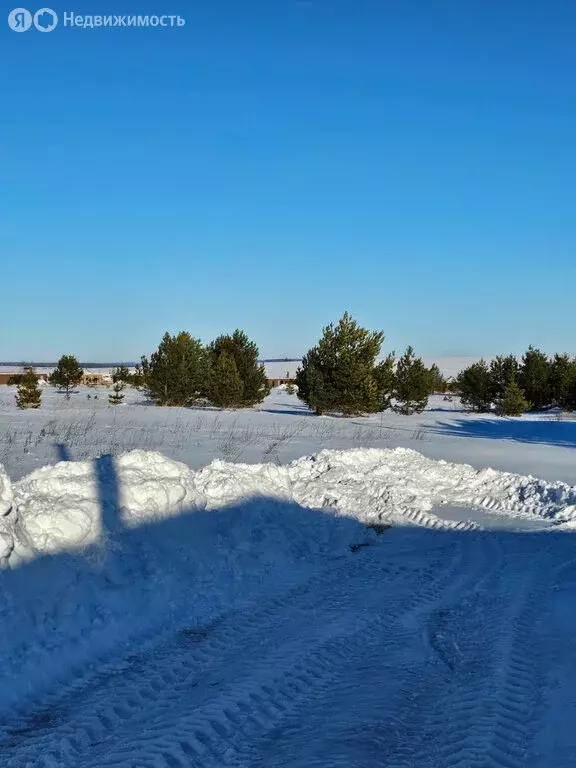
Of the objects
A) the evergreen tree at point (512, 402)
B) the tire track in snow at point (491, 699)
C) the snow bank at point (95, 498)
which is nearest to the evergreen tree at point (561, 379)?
the evergreen tree at point (512, 402)

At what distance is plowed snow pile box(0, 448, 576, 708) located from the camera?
5.45m

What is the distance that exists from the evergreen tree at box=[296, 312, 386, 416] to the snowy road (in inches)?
896

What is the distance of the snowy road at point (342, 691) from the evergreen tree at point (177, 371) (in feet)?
91.8

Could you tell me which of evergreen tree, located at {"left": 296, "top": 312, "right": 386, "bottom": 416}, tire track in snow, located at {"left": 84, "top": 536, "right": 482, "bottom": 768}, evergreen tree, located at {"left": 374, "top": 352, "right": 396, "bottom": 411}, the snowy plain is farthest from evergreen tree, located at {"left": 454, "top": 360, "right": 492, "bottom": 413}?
tire track in snow, located at {"left": 84, "top": 536, "right": 482, "bottom": 768}

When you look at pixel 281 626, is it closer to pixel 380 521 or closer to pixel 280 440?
pixel 380 521

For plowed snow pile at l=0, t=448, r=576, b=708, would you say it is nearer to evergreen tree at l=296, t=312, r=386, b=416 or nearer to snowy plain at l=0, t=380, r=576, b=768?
snowy plain at l=0, t=380, r=576, b=768

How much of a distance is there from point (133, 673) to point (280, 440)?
1606 cm

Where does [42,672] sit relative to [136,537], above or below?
below

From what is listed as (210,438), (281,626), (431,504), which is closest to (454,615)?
(281,626)

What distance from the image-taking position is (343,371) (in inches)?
1182

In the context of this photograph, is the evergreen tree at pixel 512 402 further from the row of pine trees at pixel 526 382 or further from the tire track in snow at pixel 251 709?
the tire track in snow at pixel 251 709

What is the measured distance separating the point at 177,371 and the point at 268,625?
94.8 feet

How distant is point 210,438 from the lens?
21016 millimetres

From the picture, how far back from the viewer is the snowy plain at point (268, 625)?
416 cm
